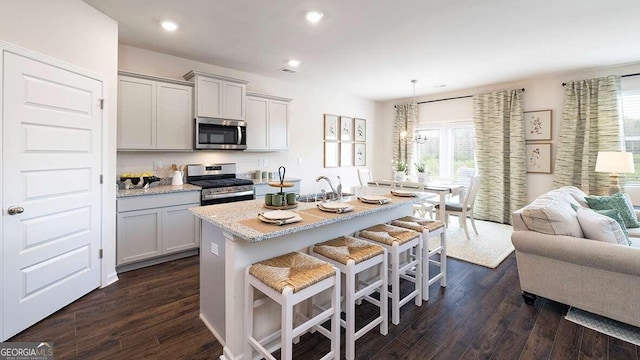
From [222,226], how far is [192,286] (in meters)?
1.50

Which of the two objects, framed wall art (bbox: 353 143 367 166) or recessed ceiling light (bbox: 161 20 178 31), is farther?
framed wall art (bbox: 353 143 367 166)

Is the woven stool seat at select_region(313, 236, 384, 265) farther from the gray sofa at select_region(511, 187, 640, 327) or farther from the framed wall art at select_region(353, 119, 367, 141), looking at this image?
the framed wall art at select_region(353, 119, 367, 141)

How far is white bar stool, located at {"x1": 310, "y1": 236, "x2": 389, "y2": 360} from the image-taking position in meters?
1.83

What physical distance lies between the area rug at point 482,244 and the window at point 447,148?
1.48 m

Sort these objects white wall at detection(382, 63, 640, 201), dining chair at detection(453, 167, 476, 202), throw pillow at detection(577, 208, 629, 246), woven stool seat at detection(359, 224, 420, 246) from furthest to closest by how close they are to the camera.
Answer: dining chair at detection(453, 167, 476, 202)
white wall at detection(382, 63, 640, 201)
woven stool seat at detection(359, 224, 420, 246)
throw pillow at detection(577, 208, 629, 246)

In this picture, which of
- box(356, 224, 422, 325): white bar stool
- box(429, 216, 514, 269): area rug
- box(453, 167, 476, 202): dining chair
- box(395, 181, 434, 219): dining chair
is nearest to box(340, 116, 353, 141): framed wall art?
box(395, 181, 434, 219): dining chair

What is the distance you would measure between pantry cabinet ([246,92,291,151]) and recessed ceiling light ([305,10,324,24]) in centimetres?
181

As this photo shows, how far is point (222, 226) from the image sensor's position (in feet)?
5.63

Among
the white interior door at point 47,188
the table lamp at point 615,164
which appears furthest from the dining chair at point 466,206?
the white interior door at point 47,188

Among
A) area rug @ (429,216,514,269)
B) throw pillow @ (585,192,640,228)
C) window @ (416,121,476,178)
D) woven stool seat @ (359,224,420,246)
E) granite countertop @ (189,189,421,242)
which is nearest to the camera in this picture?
granite countertop @ (189,189,421,242)

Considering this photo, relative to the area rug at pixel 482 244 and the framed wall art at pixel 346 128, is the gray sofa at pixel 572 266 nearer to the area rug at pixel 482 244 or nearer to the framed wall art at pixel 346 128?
the area rug at pixel 482 244

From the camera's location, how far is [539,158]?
199 inches

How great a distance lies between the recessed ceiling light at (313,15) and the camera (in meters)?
2.74
